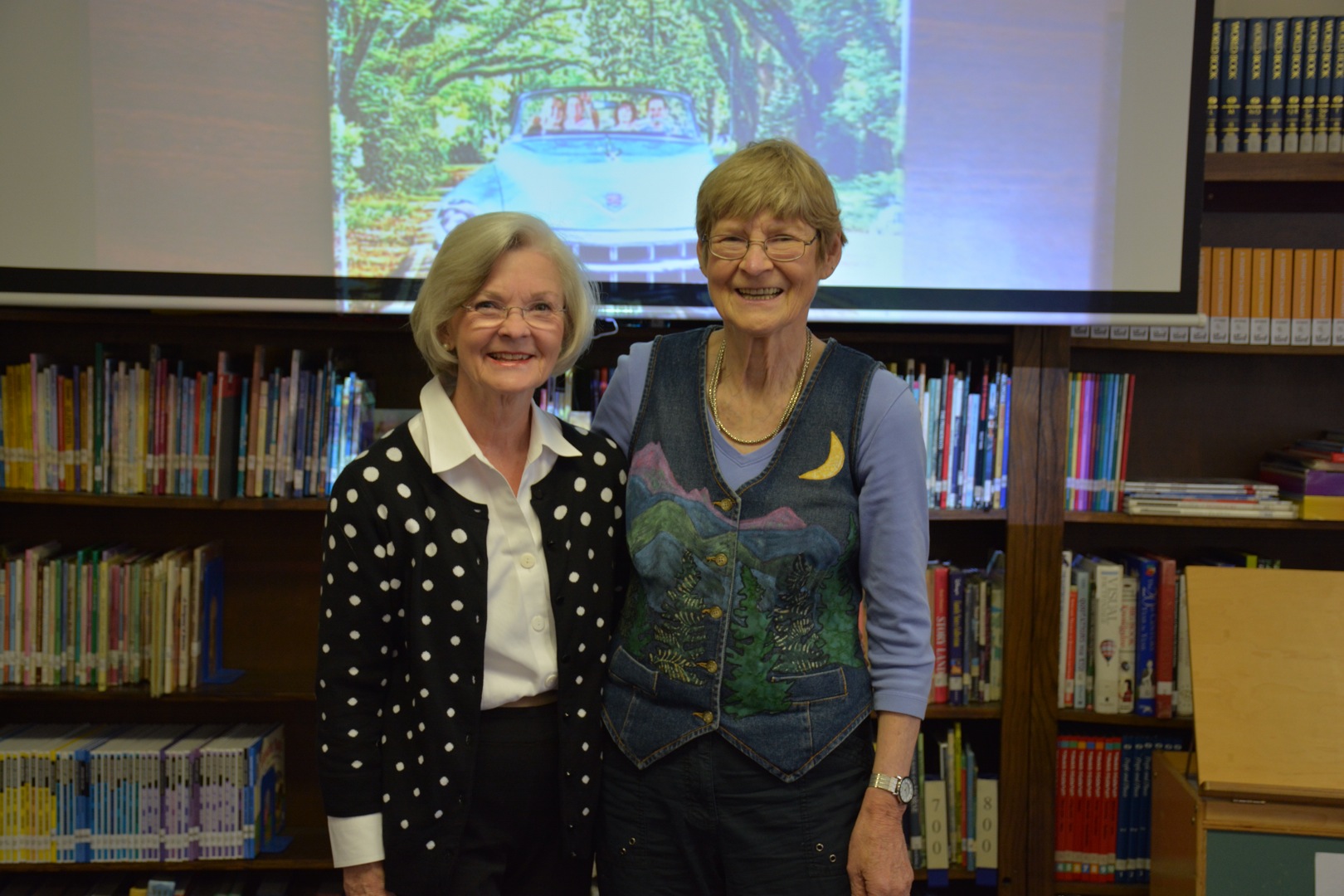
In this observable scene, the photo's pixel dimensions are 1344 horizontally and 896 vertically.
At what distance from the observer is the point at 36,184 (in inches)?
89.1

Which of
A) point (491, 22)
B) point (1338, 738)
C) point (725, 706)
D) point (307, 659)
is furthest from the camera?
point (307, 659)

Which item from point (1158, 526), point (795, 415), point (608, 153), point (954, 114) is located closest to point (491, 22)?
point (608, 153)

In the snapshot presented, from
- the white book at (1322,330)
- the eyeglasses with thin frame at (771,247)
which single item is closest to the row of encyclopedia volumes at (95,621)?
the eyeglasses with thin frame at (771,247)

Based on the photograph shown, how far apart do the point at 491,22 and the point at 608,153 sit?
1.31ft

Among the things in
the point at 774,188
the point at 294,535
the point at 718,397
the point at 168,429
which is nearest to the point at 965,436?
the point at 718,397

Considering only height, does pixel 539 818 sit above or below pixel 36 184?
Result: below

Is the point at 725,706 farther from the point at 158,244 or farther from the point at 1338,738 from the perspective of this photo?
the point at 158,244

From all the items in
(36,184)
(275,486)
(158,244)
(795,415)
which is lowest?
(275,486)

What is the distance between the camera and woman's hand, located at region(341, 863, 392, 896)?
4.31 ft

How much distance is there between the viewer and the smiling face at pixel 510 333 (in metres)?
1.30

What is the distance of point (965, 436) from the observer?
2352 mm

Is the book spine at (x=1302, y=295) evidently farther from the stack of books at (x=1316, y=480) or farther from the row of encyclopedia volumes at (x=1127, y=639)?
the row of encyclopedia volumes at (x=1127, y=639)

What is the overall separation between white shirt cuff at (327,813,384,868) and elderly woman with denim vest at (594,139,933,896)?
31 cm

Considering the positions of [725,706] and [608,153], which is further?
[608,153]
